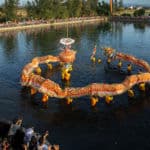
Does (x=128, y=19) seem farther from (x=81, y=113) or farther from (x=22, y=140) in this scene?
(x=22, y=140)

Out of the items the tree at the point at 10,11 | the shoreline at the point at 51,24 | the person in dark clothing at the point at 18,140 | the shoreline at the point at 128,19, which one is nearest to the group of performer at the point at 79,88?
the person in dark clothing at the point at 18,140

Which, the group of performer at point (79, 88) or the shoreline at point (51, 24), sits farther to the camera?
the shoreline at point (51, 24)

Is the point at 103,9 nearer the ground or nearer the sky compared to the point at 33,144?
nearer the sky

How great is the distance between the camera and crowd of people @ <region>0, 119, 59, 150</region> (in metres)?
32.1

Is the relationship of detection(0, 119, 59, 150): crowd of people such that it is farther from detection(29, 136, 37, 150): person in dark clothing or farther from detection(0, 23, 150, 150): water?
detection(0, 23, 150, 150): water

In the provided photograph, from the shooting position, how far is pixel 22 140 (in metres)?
33.8

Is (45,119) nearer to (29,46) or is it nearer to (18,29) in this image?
(29,46)

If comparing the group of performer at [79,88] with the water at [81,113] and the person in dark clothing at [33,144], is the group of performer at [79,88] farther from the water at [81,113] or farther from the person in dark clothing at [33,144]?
the person in dark clothing at [33,144]

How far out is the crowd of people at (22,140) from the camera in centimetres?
3206

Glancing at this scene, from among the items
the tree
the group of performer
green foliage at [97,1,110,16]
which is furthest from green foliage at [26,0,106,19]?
the group of performer

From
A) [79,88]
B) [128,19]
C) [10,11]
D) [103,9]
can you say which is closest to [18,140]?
[79,88]

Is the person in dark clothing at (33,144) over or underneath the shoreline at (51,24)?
over

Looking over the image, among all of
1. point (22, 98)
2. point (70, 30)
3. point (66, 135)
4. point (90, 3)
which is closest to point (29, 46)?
point (70, 30)

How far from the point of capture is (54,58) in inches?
2606
